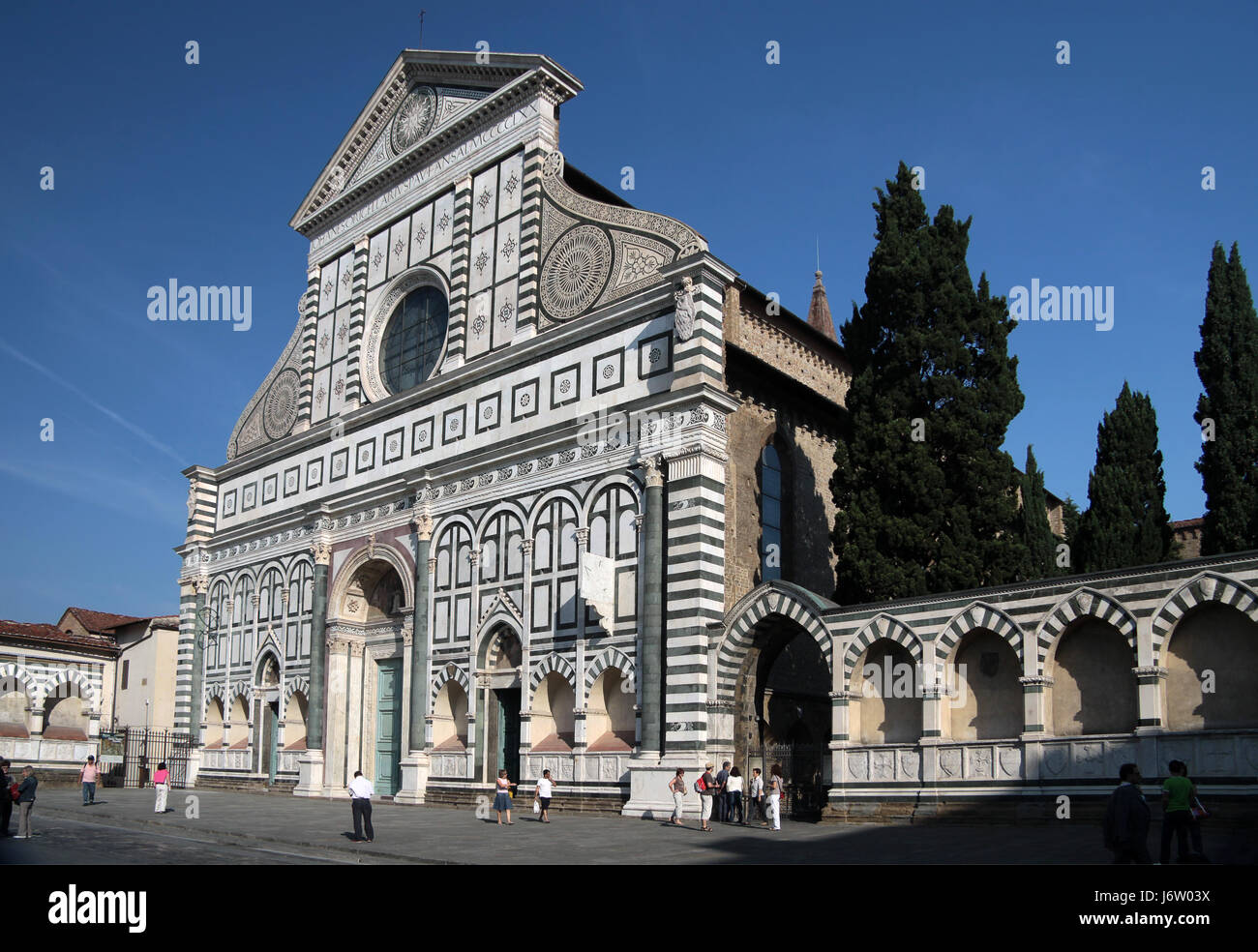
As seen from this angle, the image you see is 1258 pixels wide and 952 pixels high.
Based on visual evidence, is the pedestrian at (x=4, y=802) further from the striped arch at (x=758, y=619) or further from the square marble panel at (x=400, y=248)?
the square marble panel at (x=400, y=248)

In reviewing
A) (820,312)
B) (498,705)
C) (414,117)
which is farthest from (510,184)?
(820,312)

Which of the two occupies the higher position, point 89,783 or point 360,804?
point 360,804

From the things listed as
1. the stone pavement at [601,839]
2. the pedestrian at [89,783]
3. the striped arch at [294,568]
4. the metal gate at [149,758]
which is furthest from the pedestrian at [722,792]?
the metal gate at [149,758]

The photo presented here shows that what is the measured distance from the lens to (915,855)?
1461 centimetres

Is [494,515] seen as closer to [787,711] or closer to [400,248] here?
[787,711]

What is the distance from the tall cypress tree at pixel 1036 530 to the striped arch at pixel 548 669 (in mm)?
11228

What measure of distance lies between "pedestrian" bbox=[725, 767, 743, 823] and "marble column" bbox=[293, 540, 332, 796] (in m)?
14.7

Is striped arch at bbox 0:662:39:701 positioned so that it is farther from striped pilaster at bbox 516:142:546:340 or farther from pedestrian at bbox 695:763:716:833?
pedestrian at bbox 695:763:716:833

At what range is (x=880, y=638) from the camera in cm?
2106

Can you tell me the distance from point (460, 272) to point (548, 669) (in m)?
11.6

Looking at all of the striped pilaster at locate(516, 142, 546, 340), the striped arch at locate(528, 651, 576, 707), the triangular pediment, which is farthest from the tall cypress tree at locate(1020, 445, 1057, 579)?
the triangular pediment

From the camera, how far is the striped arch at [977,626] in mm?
19447
